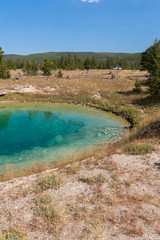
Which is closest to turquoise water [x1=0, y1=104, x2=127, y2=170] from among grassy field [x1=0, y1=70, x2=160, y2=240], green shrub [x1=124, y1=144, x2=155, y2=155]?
grassy field [x1=0, y1=70, x2=160, y2=240]

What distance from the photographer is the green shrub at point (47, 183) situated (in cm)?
909

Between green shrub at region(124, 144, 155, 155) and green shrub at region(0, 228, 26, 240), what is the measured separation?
9.25m

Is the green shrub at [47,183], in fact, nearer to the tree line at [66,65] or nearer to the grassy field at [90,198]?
the grassy field at [90,198]

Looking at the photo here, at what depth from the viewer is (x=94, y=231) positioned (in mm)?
6203

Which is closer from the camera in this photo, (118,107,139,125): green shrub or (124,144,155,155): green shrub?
(124,144,155,155): green shrub

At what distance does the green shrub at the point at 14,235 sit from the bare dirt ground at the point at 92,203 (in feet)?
0.72

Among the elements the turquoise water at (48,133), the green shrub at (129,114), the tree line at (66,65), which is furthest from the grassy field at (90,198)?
the tree line at (66,65)

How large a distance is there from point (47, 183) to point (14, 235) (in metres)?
3.31

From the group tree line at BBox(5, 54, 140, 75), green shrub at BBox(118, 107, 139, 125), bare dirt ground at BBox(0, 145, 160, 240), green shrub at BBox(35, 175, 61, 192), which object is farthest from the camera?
tree line at BBox(5, 54, 140, 75)

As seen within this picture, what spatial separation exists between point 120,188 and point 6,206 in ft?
19.0

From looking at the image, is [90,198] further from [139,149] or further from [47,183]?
[139,149]

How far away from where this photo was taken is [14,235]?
20.1 ft

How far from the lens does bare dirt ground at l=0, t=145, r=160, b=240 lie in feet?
20.7

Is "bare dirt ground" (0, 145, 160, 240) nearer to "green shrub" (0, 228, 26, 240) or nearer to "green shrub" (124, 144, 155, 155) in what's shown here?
"green shrub" (0, 228, 26, 240)
